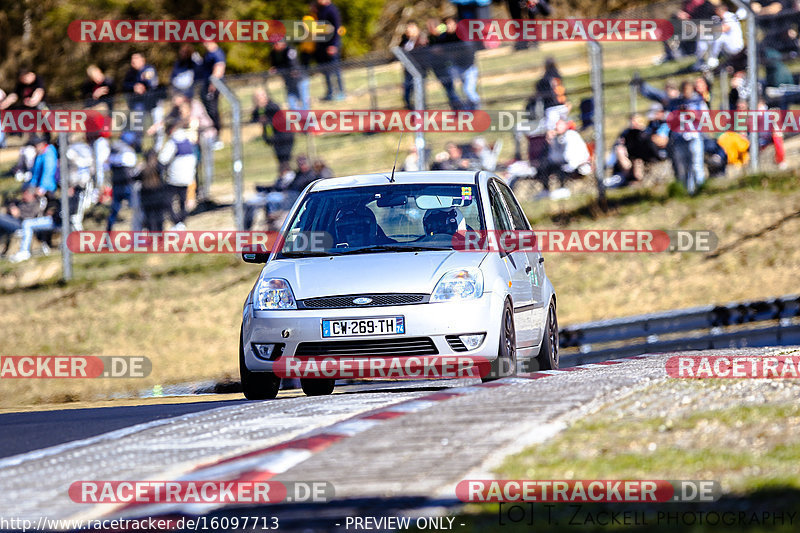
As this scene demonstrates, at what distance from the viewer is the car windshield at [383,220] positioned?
32.4 feet

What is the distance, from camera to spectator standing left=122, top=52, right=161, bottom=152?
2050cm

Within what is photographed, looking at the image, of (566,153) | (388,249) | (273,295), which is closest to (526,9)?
(566,153)

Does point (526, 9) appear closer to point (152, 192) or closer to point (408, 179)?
point (152, 192)

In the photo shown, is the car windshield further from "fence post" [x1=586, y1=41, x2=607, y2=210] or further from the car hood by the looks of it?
"fence post" [x1=586, y1=41, x2=607, y2=210]

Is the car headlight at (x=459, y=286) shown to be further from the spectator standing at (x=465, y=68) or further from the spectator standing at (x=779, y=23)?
the spectator standing at (x=779, y=23)

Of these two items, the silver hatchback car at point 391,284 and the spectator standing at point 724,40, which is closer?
the silver hatchback car at point 391,284

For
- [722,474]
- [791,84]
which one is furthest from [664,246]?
[722,474]

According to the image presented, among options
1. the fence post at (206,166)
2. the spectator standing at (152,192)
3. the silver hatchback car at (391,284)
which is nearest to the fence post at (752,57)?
the fence post at (206,166)

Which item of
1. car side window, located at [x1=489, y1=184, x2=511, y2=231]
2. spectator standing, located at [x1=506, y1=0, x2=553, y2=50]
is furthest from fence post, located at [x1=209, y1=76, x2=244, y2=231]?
car side window, located at [x1=489, y1=184, x2=511, y2=231]

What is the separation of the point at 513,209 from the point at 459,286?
2.09 meters

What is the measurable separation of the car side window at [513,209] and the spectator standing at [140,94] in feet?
33.8

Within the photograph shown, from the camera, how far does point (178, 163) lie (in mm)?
20359

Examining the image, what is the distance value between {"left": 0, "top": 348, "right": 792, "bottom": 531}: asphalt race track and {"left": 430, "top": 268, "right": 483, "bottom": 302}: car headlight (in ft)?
2.39

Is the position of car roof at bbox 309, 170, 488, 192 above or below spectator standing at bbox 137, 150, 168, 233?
below
